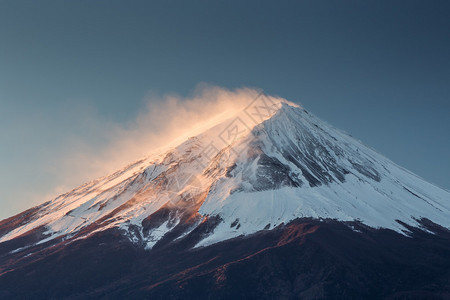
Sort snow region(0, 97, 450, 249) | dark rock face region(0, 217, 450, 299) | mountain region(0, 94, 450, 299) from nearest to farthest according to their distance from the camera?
dark rock face region(0, 217, 450, 299)
mountain region(0, 94, 450, 299)
snow region(0, 97, 450, 249)

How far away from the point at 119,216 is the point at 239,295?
62.7 metres

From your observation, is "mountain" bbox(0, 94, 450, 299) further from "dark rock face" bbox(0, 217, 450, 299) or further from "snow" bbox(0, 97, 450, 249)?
"snow" bbox(0, 97, 450, 249)

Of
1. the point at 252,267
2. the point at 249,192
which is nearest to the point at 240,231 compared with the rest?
the point at 249,192

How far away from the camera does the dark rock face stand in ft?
327

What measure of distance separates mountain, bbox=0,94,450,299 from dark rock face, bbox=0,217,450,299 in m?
0.34

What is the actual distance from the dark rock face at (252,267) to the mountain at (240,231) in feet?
1.12

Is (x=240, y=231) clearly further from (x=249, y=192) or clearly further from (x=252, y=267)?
(x=252, y=267)

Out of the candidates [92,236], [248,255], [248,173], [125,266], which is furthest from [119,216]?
[248,255]

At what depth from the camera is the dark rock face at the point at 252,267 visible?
327ft

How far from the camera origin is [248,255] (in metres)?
113

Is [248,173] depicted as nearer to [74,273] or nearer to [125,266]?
[125,266]

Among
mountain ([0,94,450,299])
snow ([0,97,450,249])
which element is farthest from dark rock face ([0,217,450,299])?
snow ([0,97,450,249])

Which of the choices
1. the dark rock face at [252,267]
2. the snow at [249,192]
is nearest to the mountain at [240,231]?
the dark rock face at [252,267]

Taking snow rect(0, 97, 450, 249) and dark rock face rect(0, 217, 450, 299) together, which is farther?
snow rect(0, 97, 450, 249)
